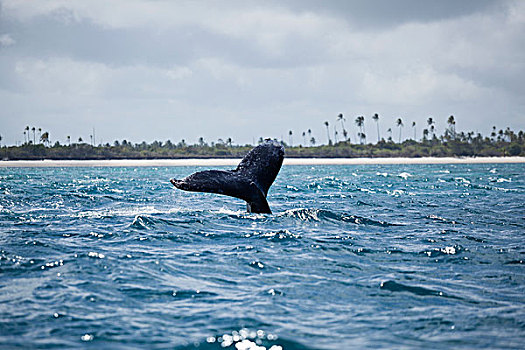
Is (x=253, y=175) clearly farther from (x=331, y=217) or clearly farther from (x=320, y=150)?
(x=320, y=150)

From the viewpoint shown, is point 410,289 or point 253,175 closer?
point 410,289

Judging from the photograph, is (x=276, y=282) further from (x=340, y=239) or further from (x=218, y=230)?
(x=218, y=230)

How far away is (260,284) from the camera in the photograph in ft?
24.9

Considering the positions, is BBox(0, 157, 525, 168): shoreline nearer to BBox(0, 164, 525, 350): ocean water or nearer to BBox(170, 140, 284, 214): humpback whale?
BBox(170, 140, 284, 214): humpback whale

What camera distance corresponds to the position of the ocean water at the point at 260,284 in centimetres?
567

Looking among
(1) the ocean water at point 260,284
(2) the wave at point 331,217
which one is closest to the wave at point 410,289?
(1) the ocean water at point 260,284

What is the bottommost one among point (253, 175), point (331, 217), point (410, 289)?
point (410, 289)

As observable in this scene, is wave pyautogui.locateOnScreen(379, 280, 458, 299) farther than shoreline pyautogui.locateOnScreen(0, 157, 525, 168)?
No

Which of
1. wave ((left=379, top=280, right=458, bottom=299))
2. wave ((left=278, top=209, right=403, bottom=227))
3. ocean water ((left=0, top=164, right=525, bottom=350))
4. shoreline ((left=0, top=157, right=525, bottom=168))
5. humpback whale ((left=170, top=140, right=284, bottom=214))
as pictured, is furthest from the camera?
shoreline ((left=0, top=157, right=525, bottom=168))

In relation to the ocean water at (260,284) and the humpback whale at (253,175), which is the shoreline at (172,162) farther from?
the ocean water at (260,284)

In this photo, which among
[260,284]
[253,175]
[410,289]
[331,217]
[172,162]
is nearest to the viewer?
[410,289]

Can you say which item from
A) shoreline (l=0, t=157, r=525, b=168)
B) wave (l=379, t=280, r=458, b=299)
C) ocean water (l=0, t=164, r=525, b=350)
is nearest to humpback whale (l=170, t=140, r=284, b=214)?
ocean water (l=0, t=164, r=525, b=350)

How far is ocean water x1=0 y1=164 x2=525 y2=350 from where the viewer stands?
567cm

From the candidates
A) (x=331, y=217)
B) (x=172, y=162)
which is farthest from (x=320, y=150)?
(x=331, y=217)
